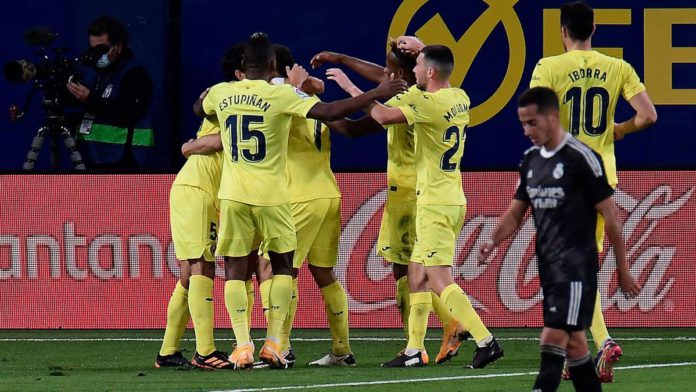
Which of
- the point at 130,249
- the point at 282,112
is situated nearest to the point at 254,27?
the point at 130,249

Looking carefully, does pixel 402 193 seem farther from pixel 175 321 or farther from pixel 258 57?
pixel 175 321

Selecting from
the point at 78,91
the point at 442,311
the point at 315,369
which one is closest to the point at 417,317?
the point at 442,311

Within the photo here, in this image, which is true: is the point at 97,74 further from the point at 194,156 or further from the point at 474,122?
the point at 194,156

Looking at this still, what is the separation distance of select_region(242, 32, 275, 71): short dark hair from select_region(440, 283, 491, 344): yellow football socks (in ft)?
6.18

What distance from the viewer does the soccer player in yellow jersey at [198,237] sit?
1051 centimetres

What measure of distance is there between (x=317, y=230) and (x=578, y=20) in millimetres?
2422

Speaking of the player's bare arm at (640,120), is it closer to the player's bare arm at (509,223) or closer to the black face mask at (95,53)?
the player's bare arm at (509,223)

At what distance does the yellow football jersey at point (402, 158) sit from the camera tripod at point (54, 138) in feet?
15.5

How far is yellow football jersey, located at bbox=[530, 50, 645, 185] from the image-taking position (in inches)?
387

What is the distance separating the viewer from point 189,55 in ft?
51.4

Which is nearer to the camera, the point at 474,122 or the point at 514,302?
the point at 514,302

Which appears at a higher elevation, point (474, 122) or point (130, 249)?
point (474, 122)

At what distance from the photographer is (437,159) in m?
10.4

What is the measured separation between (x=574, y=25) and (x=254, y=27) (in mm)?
6449
